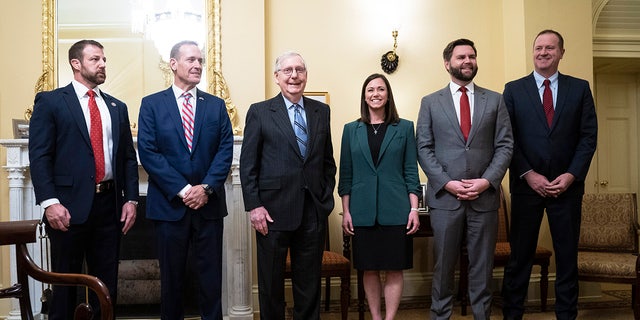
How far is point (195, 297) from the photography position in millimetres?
4285

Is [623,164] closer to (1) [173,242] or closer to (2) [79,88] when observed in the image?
(1) [173,242]

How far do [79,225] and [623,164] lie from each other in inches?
202

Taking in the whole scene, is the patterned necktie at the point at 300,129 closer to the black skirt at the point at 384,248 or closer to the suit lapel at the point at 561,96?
the black skirt at the point at 384,248

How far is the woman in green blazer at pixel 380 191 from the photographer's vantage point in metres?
2.95

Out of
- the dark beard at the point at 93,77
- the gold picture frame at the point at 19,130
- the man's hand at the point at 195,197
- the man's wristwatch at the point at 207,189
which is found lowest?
the man's hand at the point at 195,197

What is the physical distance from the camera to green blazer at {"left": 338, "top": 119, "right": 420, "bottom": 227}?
9.68 feet

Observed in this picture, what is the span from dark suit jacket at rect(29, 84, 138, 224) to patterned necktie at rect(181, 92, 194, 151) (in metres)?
0.46

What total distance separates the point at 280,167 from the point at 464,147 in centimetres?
96

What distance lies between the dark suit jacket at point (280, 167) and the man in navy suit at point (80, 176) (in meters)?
0.65

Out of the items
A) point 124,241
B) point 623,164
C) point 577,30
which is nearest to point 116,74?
point 124,241

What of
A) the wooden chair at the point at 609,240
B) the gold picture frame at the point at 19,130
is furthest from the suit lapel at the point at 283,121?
the wooden chair at the point at 609,240

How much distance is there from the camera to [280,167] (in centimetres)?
274

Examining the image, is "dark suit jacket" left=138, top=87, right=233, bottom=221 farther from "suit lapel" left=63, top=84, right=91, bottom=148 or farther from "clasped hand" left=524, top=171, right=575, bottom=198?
"clasped hand" left=524, top=171, right=575, bottom=198

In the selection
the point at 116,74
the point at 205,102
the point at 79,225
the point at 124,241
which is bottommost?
the point at 124,241
